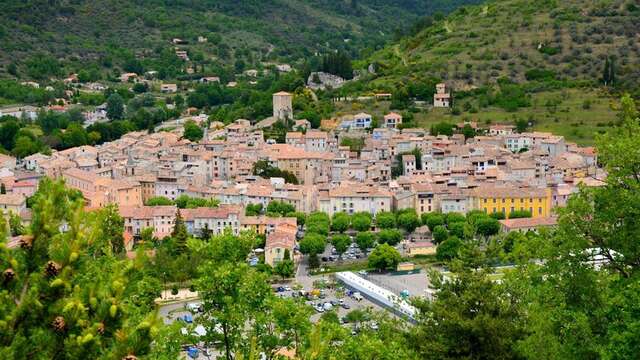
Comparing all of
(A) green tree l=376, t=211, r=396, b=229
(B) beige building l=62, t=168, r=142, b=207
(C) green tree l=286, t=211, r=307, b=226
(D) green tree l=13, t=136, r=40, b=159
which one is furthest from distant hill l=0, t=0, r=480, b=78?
(A) green tree l=376, t=211, r=396, b=229

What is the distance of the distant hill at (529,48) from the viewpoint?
4578 cm

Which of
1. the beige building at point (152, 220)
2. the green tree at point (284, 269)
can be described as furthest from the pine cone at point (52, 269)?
the beige building at point (152, 220)

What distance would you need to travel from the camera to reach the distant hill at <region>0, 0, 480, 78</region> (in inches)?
2564

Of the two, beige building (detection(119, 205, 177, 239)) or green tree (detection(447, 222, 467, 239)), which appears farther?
beige building (detection(119, 205, 177, 239))

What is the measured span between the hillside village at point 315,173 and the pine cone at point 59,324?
20.9 metres

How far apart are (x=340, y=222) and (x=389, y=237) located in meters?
1.82

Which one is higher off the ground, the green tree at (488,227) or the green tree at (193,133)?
the green tree at (193,133)

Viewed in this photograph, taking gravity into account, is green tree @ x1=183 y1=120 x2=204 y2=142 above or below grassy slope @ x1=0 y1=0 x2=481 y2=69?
below


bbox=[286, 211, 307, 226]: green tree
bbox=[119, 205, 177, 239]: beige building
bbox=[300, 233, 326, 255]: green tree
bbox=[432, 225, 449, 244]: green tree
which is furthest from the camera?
bbox=[286, 211, 307, 226]: green tree

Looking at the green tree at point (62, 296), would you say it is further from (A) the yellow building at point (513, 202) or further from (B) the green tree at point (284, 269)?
(A) the yellow building at point (513, 202)

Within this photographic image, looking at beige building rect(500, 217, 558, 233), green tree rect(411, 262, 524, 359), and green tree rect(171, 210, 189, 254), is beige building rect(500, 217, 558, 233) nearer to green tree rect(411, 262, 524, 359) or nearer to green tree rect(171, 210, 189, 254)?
green tree rect(171, 210, 189, 254)

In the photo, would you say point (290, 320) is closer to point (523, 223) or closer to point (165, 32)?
point (523, 223)

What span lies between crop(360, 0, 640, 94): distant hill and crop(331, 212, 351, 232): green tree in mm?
17755

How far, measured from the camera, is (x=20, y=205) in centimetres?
2841
